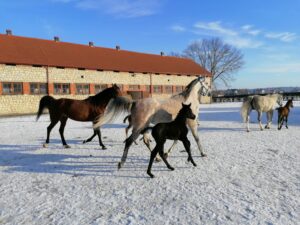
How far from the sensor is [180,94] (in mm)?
6539

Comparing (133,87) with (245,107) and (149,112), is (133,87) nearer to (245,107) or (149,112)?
(245,107)

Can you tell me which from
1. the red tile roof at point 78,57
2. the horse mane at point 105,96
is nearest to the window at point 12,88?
the red tile roof at point 78,57

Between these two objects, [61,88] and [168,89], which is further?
[168,89]

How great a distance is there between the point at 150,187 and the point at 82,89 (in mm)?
24941

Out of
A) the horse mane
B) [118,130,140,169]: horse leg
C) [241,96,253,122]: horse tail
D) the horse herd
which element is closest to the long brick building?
[241,96,253,122]: horse tail

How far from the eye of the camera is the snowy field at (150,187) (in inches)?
139

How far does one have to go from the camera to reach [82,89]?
28172 millimetres

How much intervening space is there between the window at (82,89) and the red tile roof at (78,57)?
6.70 ft

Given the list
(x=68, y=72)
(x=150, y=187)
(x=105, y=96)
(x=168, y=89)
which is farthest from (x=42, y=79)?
(x=150, y=187)

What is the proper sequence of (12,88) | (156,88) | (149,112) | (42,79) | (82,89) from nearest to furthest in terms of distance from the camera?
(149,112) → (12,88) → (42,79) → (82,89) → (156,88)

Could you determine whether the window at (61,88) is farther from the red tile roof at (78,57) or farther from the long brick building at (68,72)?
the red tile roof at (78,57)

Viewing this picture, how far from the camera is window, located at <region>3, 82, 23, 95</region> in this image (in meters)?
23.2

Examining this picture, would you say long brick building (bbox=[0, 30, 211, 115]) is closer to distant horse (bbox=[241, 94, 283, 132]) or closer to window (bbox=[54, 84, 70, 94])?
window (bbox=[54, 84, 70, 94])

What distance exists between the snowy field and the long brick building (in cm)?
1823
